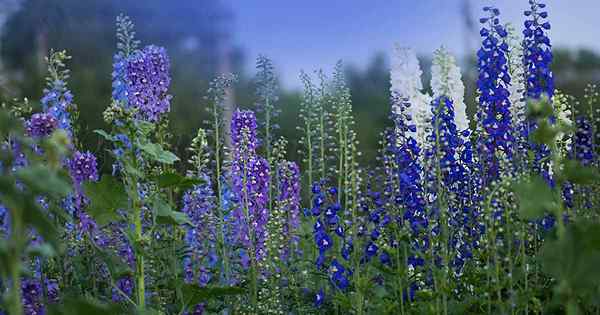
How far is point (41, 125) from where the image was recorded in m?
3.92

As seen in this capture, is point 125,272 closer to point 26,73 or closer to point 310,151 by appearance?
point 310,151

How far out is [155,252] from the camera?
4.22 m

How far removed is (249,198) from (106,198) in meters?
1.37

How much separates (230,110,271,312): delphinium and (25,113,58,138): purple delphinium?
A: 1.04m

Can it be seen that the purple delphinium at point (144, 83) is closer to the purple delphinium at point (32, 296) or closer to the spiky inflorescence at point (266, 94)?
the spiky inflorescence at point (266, 94)

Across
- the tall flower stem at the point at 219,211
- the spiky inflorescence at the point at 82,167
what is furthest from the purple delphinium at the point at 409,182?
the spiky inflorescence at the point at 82,167

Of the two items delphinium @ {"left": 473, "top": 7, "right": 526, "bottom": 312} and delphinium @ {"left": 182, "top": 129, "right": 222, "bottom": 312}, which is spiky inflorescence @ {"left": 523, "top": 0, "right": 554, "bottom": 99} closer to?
delphinium @ {"left": 473, "top": 7, "right": 526, "bottom": 312}

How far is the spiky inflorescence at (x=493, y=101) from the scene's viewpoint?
4273 millimetres

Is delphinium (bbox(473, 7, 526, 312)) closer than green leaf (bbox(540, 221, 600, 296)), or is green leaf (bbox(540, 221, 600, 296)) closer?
green leaf (bbox(540, 221, 600, 296))

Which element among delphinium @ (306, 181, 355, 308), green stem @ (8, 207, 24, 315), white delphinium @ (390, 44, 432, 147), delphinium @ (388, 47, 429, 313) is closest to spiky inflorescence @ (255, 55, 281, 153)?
white delphinium @ (390, 44, 432, 147)

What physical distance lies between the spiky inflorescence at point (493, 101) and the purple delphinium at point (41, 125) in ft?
7.18

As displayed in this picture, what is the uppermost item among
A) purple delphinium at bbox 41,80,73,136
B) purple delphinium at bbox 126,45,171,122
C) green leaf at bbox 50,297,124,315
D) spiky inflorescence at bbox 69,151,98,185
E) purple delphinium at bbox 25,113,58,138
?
purple delphinium at bbox 126,45,171,122

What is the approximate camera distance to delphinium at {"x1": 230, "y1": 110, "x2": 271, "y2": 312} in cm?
453

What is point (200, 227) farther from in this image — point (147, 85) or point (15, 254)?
point (15, 254)
